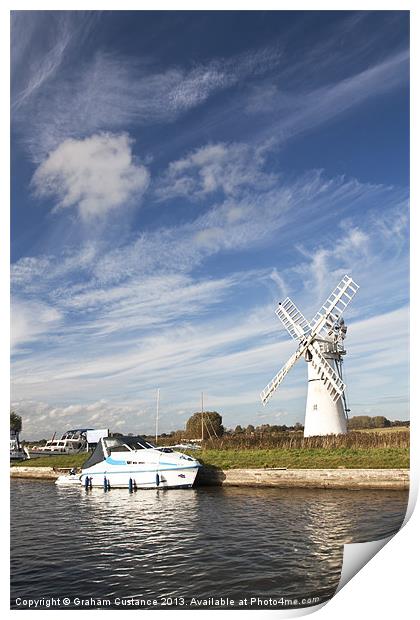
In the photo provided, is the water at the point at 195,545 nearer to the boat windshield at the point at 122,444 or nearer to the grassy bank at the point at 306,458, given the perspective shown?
the grassy bank at the point at 306,458

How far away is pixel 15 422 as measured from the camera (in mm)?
7047

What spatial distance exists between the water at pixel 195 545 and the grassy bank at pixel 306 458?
70.1 inches

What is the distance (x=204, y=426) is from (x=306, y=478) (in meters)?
3.20

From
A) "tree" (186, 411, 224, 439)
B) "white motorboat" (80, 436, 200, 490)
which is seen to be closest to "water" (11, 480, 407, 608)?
"tree" (186, 411, 224, 439)

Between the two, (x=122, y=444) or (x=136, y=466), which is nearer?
(x=136, y=466)

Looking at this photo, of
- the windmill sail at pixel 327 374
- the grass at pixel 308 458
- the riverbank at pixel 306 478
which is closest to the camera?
the riverbank at pixel 306 478

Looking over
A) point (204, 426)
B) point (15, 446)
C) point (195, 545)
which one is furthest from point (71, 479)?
point (195, 545)

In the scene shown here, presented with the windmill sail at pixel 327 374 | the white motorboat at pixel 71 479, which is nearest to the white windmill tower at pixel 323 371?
the windmill sail at pixel 327 374

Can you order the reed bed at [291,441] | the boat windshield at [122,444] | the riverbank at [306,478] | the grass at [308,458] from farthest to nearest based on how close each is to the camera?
the boat windshield at [122,444] < the reed bed at [291,441] < the grass at [308,458] < the riverbank at [306,478]

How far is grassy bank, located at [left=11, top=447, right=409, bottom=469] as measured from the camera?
1436 cm

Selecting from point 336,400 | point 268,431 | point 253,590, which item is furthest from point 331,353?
point 253,590

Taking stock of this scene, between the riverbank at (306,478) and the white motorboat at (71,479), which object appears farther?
the white motorboat at (71,479)

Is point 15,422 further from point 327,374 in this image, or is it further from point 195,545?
point 327,374

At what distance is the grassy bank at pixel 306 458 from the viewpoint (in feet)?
47.1
